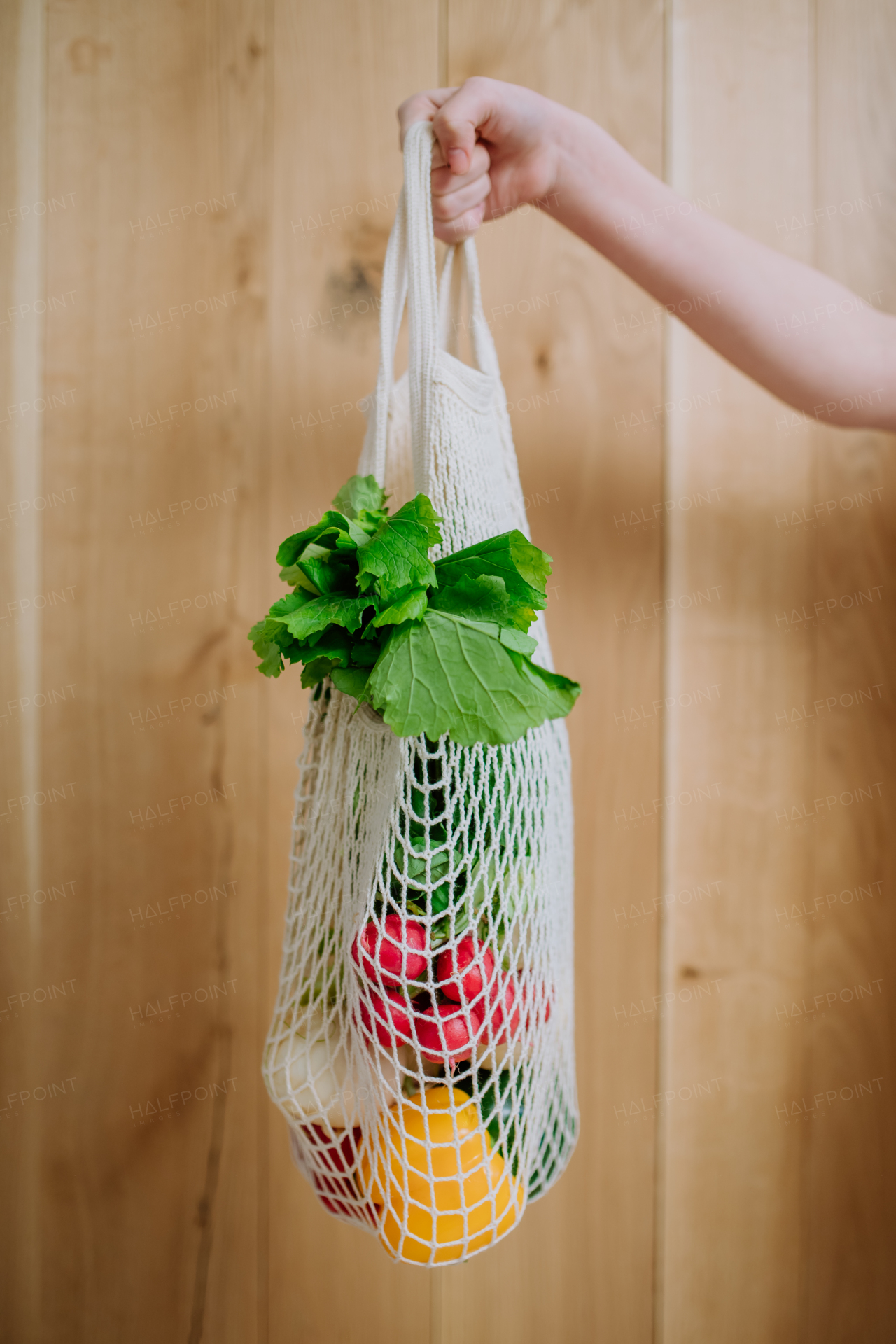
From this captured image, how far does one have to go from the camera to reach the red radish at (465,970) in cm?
49

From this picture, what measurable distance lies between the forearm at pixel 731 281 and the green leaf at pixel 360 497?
0.32m

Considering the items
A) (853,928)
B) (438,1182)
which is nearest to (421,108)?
(438,1182)

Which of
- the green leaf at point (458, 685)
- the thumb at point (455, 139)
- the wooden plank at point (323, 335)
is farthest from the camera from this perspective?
the wooden plank at point (323, 335)

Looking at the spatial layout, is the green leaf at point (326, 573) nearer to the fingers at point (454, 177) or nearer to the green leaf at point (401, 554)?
the green leaf at point (401, 554)

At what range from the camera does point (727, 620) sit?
84cm

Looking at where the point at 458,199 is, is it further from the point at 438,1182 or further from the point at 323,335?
the point at 438,1182

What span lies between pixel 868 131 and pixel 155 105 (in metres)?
0.75

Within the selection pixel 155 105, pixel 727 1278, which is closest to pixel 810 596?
pixel 727 1278

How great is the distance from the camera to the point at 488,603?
48 centimetres

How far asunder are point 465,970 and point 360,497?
325 mm

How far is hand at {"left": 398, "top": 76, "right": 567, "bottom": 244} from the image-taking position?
1.84 ft

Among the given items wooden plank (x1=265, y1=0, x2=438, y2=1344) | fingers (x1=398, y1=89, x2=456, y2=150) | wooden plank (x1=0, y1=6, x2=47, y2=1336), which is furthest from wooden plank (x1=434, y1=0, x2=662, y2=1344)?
wooden plank (x1=0, y1=6, x2=47, y2=1336)

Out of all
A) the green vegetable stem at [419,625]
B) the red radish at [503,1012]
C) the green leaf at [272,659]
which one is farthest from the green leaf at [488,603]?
the red radish at [503,1012]

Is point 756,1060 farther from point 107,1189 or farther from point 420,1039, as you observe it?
point 107,1189
